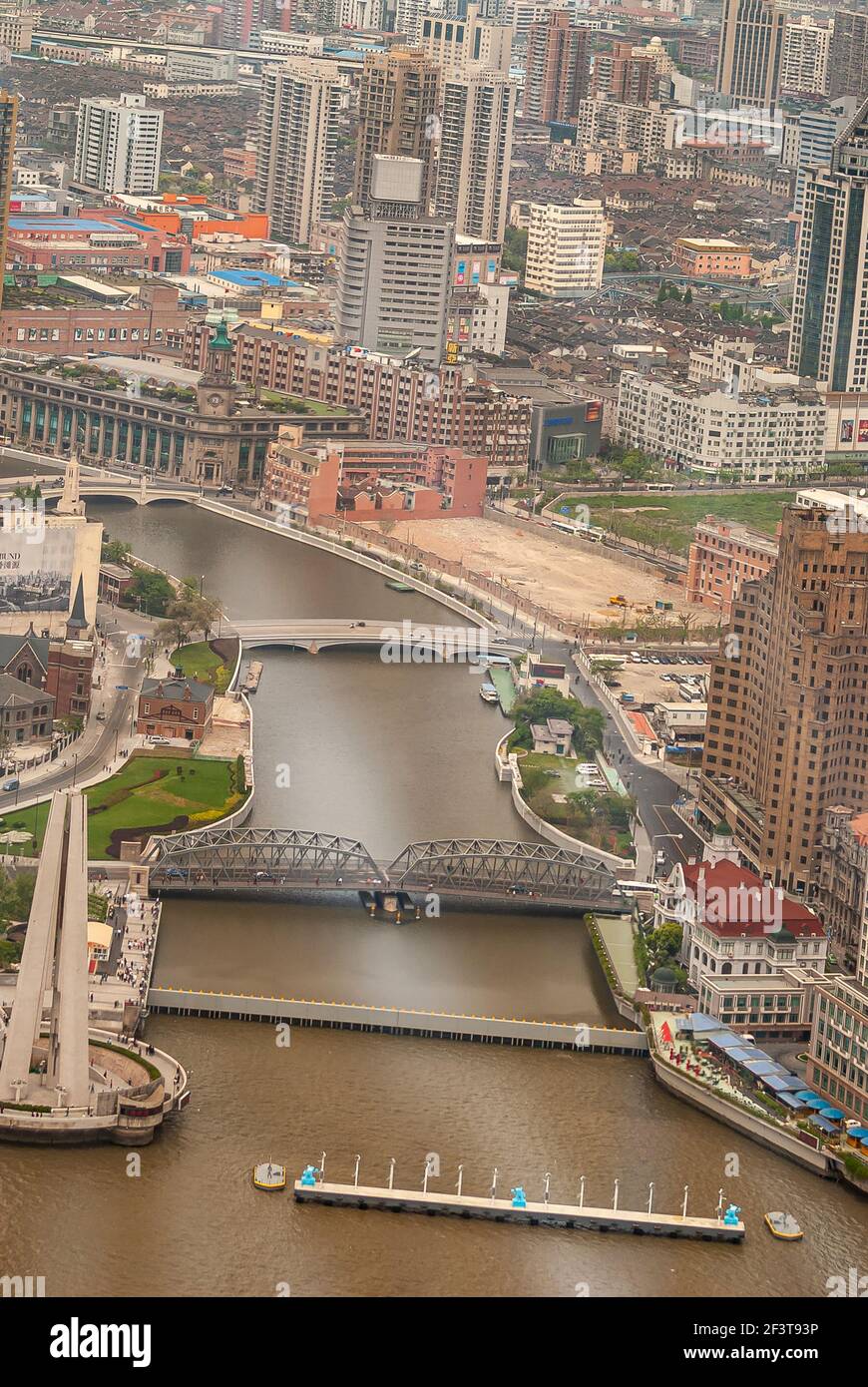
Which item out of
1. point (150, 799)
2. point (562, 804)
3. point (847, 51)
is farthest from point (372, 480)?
point (847, 51)

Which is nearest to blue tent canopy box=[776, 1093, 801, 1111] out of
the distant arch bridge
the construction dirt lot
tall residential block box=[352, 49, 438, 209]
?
the construction dirt lot

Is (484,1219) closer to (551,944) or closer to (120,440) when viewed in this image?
(551,944)

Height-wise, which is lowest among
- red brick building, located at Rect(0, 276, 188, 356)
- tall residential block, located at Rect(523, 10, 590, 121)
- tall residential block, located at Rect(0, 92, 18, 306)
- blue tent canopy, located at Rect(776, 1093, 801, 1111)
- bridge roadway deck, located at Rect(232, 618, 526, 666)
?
blue tent canopy, located at Rect(776, 1093, 801, 1111)

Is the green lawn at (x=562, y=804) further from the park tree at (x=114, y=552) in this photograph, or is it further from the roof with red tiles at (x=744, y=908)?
the park tree at (x=114, y=552)

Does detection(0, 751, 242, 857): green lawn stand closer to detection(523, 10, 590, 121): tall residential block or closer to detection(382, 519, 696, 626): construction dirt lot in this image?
detection(382, 519, 696, 626): construction dirt lot

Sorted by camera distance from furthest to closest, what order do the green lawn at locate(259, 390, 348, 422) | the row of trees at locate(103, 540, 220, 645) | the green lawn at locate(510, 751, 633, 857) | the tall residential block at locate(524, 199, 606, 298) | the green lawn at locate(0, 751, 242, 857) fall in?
the tall residential block at locate(524, 199, 606, 298)
the green lawn at locate(259, 390, 348, 422)
the row of trees at locate(103, 540, 220, 645)
the green lawn at locate(510, 751, 633, 857)
the green lawn at locate(0, 751, 242, 857)

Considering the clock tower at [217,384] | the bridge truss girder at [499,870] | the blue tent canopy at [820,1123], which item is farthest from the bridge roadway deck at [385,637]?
the blue tent canopy at [820,1123]

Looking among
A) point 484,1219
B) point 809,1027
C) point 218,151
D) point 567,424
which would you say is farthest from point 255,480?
point 218,151
